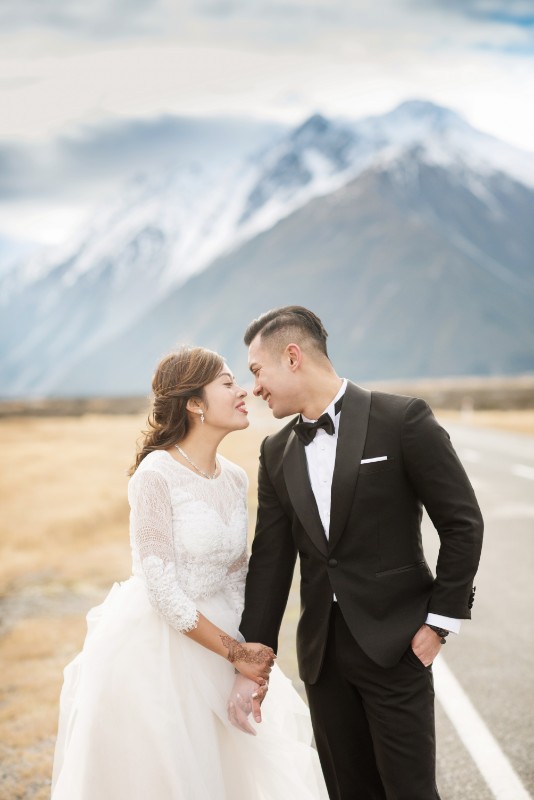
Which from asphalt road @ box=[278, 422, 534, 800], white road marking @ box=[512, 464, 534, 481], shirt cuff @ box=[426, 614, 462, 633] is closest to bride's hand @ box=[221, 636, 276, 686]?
shirt cuff @ box=[426, 614, 462, 633]

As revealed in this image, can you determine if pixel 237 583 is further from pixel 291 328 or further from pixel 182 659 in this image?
pixel 291 328

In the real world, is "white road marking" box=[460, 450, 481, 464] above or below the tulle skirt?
below

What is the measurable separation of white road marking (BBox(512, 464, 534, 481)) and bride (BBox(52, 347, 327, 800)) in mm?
13669

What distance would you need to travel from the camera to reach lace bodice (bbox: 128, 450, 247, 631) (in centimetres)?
320

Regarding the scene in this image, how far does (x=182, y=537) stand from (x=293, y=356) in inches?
34.6

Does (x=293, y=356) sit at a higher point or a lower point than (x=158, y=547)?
higher

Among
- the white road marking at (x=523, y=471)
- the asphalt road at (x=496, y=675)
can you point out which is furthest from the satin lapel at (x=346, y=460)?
the white road marking at (x=523, y=471)

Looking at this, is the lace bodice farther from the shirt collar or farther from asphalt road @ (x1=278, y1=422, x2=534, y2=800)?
asphalt road @ (x1=278, y1=422, x2=534, y2=800)

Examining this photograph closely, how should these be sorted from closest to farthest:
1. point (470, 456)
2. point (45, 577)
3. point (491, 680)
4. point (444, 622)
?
1. point (444, 622)
2. point (491, 680)
3. point (45, 577)
4. point (470, 456)

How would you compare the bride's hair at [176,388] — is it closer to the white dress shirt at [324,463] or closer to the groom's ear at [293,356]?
the groom's ear at [293,356]

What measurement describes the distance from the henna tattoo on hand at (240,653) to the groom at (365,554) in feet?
0.38

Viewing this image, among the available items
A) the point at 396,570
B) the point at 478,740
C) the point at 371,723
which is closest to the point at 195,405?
the point at 396,570

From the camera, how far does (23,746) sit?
4684mm

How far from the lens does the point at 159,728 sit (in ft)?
10.4
